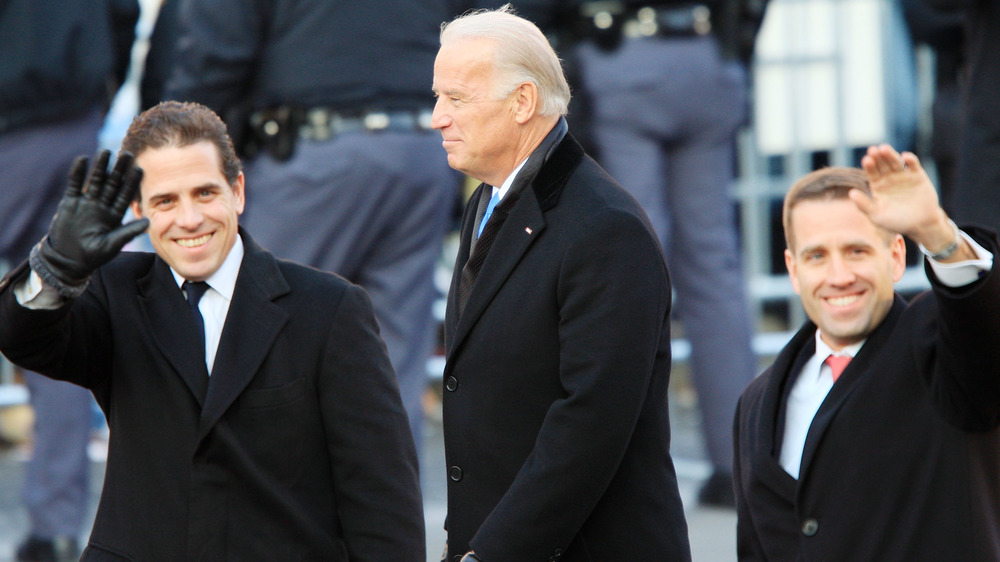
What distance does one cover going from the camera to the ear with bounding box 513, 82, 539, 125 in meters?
2.73

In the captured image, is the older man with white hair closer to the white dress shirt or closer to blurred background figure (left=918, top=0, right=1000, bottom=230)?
the white dress shirt

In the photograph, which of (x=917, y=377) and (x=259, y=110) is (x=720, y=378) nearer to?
(x=259, y=110)

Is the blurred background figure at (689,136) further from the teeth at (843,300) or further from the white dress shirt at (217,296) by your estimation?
the white dress shirt at (217,296)

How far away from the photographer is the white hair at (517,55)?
8.90 feet

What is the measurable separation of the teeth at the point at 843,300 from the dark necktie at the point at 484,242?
2.19 ft

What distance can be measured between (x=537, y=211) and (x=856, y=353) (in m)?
0.70

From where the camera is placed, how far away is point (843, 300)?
2.82 metres

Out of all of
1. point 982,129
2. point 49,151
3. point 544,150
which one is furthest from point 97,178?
point 49,151

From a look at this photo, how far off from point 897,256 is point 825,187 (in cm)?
21

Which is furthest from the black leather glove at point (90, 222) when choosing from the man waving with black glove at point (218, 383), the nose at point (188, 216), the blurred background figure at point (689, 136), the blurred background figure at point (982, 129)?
the blurred background figure at point (689, 136)

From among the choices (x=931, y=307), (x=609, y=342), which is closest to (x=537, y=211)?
(x=609, y=342)

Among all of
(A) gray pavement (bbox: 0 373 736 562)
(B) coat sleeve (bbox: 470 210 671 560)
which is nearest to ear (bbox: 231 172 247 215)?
(B) coat sleeve (bbox: 470 210 671 560)

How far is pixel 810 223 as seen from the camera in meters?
2.89

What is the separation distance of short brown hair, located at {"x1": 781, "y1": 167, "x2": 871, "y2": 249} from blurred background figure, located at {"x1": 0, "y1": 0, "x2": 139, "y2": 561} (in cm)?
299
